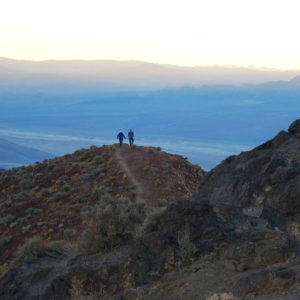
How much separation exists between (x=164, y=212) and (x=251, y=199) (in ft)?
5.82

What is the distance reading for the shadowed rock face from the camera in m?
7.81

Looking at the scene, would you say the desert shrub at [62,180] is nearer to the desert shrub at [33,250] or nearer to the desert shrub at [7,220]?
the desert shrub at [7,220]

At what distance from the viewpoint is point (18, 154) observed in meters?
160

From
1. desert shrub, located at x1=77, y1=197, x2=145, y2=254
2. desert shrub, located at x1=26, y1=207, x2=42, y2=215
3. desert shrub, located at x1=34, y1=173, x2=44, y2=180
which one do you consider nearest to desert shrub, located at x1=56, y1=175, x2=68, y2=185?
desert shrub, located at x1=34, y1=173, x2=44, y2=180

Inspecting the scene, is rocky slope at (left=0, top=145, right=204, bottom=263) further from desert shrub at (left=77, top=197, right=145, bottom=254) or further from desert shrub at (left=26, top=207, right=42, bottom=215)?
desert shrub at (left=77, top=197, right=145, bottom=254)

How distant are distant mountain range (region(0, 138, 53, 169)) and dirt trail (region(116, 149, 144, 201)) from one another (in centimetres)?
12876

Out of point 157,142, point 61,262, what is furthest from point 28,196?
point 157,142

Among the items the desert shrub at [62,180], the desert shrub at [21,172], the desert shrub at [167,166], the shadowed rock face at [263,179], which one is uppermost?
the shadowed rock face at [263,179]

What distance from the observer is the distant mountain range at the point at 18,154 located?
154 meters

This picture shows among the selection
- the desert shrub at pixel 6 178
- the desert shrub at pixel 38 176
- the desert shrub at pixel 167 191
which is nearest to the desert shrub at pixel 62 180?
the desert shrub at pixel 38 176

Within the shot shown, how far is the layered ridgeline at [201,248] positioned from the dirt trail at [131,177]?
9.63 m

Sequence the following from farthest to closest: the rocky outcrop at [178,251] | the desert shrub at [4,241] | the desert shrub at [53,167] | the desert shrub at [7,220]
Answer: the desert shrub at [53,167] → the desert shrub at [7,220] → the desert shrub at [4,241] → the rocky outcrop at [178,251]

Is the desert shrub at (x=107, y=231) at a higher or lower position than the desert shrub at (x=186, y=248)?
lower

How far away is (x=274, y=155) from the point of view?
9492 millimetres
